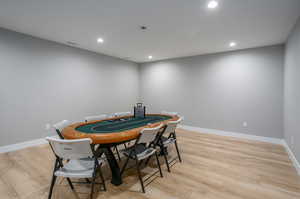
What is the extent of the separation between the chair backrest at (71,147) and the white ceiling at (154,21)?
1.80 metres

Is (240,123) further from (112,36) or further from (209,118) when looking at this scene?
(112,36)

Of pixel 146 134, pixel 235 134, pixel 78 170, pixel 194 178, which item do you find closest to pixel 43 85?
pixel 78 170

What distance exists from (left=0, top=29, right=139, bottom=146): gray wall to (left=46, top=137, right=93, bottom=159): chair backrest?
2.46 metres

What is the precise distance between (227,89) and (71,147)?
166 inches

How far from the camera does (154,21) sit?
2.51m

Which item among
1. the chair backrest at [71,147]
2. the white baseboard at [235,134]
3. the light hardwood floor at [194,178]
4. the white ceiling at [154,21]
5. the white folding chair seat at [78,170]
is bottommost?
the light hardwood floor at [194,178]

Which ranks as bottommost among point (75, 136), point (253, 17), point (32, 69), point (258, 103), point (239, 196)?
point (239, 196)

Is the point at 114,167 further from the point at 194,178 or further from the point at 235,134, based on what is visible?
the point at 235,134

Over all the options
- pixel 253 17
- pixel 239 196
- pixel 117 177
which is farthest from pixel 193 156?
pixel 253 17

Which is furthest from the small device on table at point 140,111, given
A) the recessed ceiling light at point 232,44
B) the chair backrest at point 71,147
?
the recessed ceiling light at point 232,44

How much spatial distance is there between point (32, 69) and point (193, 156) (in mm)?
3946

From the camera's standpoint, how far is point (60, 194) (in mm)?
1811

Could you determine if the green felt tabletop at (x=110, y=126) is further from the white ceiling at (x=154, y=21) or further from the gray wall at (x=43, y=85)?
the gray wall at (x=43, y=85)

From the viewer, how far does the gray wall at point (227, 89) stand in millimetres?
3710
